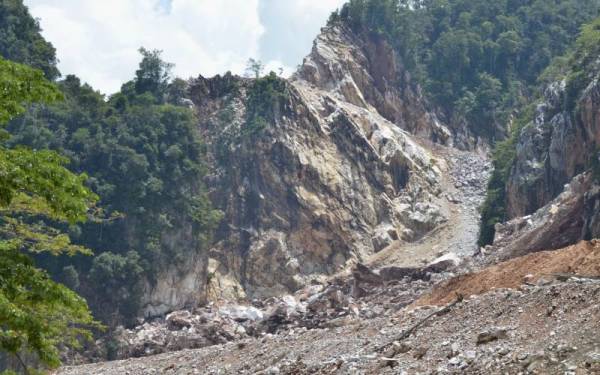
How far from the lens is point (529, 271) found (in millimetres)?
28875

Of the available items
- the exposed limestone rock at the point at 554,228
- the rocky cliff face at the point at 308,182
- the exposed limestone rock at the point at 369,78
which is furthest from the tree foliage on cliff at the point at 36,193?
the exposed limestone rock at the point at 369,78

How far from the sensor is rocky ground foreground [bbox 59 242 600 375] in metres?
18.1

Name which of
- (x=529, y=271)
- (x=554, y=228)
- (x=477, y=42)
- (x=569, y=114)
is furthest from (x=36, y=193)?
(x=477, y=42)

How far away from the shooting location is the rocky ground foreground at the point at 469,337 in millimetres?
18078

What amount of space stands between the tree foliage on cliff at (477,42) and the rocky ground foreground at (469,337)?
2250 inches

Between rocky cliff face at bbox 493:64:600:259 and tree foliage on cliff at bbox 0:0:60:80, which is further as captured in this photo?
tree foliage on cliff at bbox 0:0:60:80

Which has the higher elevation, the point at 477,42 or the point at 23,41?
the point at 477,42

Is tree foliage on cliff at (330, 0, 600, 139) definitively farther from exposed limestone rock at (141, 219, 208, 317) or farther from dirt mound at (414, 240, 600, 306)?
dirt mound at (414, 240, 600, 306)

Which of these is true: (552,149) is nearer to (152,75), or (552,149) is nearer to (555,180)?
(555,180)

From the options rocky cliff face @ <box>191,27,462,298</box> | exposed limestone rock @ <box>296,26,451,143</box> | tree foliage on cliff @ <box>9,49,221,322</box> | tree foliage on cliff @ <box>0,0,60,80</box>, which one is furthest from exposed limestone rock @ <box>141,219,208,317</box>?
exposed limestone rock @ <box>296,26,451,143</box>

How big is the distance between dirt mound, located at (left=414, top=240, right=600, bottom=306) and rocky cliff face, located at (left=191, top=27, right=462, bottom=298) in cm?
3091

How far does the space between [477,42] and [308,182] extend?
1552 inches

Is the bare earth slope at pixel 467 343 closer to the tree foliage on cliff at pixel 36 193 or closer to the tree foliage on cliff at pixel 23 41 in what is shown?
the tree foliage on cliff at pixel 36 193

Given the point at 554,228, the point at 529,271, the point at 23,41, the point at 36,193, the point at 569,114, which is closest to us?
the point at 36,193
